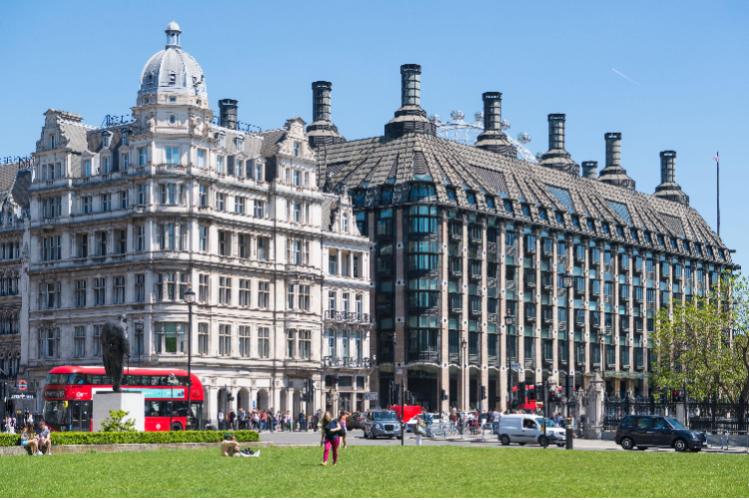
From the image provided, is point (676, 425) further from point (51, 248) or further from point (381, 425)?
point (51, 248)

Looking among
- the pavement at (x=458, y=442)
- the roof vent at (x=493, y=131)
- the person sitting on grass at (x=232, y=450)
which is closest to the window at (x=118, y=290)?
the pavement at (x=458, y=442)

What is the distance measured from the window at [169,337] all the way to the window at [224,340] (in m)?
3.87

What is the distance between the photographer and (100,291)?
10956 centimetres

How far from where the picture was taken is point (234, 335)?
10950cm

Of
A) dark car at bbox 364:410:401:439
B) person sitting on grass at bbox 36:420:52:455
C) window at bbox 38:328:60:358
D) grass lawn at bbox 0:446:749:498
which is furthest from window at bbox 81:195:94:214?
person sitting on grass at bbox 36:420:52:455

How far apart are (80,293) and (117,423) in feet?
164

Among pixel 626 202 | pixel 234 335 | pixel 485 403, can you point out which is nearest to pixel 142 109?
pixel 234 335

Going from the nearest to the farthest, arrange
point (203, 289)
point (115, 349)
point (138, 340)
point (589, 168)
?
point (115, 349) < point (138, 340) < point (203, 289) < point (589, 168)

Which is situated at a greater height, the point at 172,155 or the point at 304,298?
the point at 172,155

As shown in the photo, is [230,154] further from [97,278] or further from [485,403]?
[485,403]

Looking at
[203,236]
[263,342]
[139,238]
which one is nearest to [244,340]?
[263,342]

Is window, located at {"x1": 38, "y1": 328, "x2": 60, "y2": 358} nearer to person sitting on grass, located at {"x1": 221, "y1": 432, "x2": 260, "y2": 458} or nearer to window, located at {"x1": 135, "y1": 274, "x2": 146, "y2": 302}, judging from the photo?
window, located at {"x1": 135, "y1": 274, "x2": 146, "y2": 302}

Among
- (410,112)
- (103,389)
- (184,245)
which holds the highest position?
(410,112)

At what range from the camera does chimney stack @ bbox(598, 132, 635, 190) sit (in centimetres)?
17425
